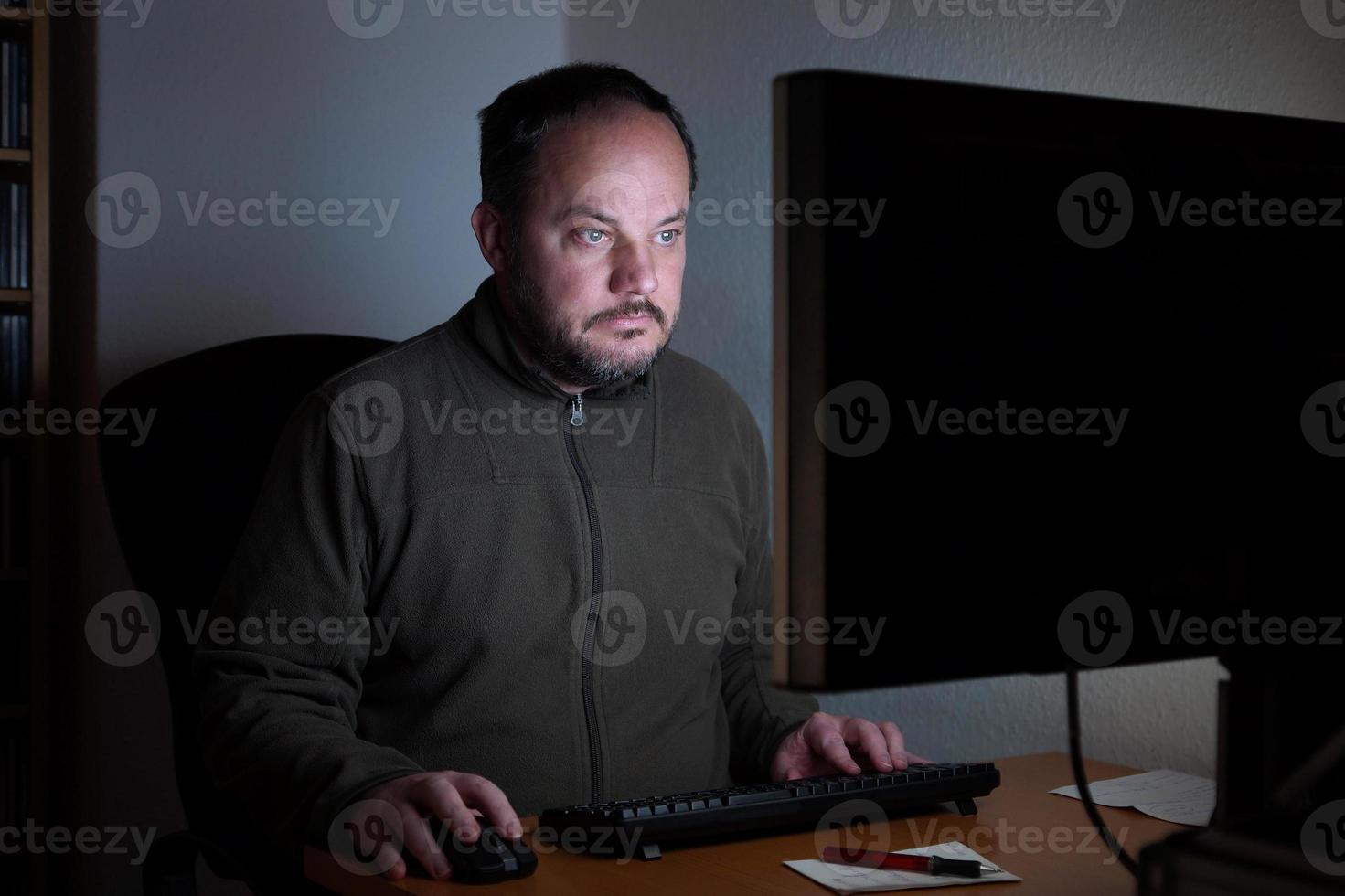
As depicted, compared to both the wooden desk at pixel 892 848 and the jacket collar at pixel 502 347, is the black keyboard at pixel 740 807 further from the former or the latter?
the jacket collar at pixel 502 347

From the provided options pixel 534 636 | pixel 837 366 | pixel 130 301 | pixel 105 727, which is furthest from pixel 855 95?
pixel 105 727

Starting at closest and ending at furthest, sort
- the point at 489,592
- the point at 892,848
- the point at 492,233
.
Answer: the point at 892,848 < the point at 489,592 < the point at 492,233

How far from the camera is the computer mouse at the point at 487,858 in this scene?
952 millimetres

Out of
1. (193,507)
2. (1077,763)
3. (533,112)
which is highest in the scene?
(533,112)

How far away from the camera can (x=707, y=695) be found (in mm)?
1610

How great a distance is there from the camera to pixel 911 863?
3.30ft

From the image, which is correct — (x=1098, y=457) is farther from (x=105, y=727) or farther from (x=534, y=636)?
(x=105, y=727)

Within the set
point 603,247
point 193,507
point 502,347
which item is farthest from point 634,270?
point 193,507

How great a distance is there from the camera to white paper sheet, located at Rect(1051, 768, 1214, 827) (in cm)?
119

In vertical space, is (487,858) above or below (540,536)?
below

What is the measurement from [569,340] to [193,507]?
46 cm

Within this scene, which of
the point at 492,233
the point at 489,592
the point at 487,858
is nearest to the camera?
the point at 487,858

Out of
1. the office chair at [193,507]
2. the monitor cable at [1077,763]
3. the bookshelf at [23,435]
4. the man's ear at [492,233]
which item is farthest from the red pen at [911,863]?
the bookshelf at [23,435]

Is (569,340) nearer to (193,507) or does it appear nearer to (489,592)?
(489,592)
